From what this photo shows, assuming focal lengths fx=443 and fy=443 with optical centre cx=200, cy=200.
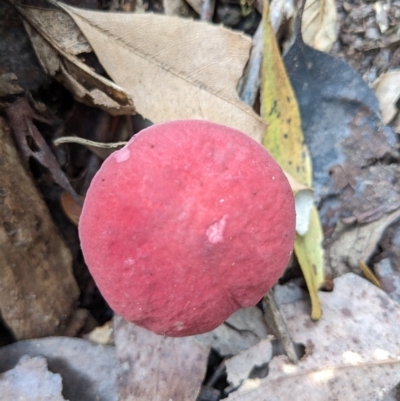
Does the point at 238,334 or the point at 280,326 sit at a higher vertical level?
the point at 280,326

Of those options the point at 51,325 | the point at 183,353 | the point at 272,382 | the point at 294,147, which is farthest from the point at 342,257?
the point at 51,325

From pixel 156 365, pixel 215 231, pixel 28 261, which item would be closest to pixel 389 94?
pixel 215 231

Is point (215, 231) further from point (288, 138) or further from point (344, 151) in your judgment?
point (344, 151)

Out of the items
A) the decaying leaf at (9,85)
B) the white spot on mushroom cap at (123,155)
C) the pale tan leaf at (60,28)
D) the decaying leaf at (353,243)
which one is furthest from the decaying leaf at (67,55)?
the decaying leaf at (353,243)

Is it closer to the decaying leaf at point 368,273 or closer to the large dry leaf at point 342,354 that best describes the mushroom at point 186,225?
the large dry leaf at point 342,354

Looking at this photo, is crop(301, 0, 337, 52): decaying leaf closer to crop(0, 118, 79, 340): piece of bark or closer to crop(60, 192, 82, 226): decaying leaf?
crop(60, 192, 82, 226): decaying leaf

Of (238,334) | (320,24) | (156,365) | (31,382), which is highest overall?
(320,24)
